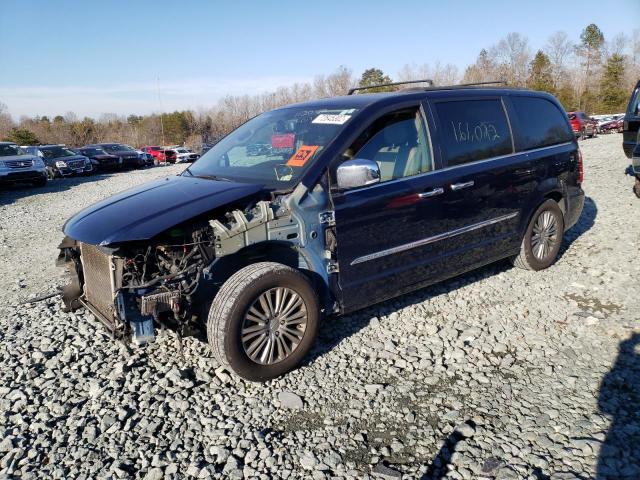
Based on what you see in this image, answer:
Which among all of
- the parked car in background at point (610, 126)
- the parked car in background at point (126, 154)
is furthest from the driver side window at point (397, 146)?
the parked car in background at point (610, 126)

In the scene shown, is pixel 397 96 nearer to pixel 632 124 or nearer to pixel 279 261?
pixel 279 261

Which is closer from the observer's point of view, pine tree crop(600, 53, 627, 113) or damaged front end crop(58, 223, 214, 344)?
damaged front end crop(58, 223, 214, 344)

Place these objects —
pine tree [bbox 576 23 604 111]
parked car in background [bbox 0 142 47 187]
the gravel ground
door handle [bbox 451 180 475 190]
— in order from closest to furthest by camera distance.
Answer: the gravel ground
door handle [bbox 451 180 475 190]
parked car in background [bbox 0 142 47 187]
pine tree [bbox 576 23 604 111]

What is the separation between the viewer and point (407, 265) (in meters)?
4.17

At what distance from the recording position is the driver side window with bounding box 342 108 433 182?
13.2 ft

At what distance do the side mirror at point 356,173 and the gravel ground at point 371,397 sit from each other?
1324mm

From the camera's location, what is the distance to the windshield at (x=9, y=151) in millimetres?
17711

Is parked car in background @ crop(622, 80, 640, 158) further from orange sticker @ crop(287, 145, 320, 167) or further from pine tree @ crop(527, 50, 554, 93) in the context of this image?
pine tree @ crop(527, 50, 554, 93)

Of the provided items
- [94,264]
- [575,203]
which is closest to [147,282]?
[94,264]

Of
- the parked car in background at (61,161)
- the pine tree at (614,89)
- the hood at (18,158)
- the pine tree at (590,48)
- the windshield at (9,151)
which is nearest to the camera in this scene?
the hood at (18,158)

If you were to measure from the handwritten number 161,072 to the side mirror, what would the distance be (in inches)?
48.2

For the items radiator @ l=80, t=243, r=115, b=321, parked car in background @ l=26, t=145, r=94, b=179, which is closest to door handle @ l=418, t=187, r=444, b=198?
radiator @ l=80, t=243, r=115, b=321

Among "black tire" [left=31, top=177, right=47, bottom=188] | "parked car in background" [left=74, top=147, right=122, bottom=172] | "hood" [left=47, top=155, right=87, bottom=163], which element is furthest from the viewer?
"parked car in background" [left=74, top=147, right=122, bottom=172]

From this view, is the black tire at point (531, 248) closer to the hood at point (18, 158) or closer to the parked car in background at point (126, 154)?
the hood at point (18, 158)
